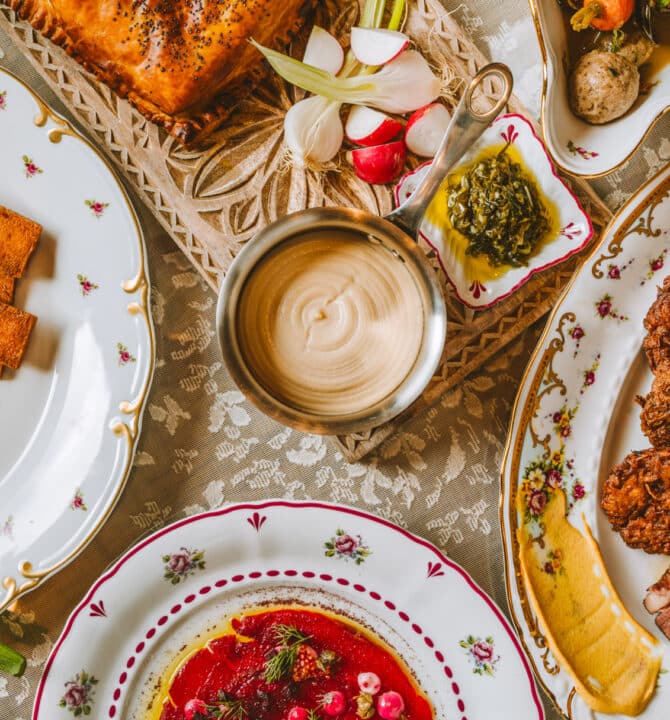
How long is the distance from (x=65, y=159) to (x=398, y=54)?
827mm

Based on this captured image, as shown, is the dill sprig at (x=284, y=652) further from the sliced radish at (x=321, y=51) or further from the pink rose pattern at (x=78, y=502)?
the sliced radish at (x=321, y=51)

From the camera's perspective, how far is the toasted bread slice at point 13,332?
5.76 feet

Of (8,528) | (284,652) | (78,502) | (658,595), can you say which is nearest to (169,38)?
(78,502)

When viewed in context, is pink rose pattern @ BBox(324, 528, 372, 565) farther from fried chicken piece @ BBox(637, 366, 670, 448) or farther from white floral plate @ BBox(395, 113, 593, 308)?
fried chicken piece @ BBox(637, 366, 670, 448)

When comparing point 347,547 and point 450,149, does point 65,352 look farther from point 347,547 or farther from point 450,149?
point 450,149

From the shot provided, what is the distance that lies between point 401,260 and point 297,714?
1119 millimetres

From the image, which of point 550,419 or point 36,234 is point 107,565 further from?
point 550,419

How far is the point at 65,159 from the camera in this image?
1771mm

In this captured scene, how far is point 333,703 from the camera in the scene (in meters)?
1.80

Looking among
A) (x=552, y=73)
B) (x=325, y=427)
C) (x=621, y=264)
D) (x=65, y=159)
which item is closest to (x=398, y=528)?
(x=325, y=427)

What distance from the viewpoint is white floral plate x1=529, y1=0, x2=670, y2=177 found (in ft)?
5.18

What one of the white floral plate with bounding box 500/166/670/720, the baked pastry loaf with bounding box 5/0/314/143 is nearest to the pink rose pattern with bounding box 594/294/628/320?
the white floral plate with bounding box 500/166/670/720

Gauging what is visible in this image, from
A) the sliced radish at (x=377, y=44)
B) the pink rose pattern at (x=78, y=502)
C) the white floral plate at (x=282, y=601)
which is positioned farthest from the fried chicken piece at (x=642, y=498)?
the pink rose pattern at (x=78, y=502)

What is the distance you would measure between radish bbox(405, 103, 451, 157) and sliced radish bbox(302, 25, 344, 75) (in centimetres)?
24
